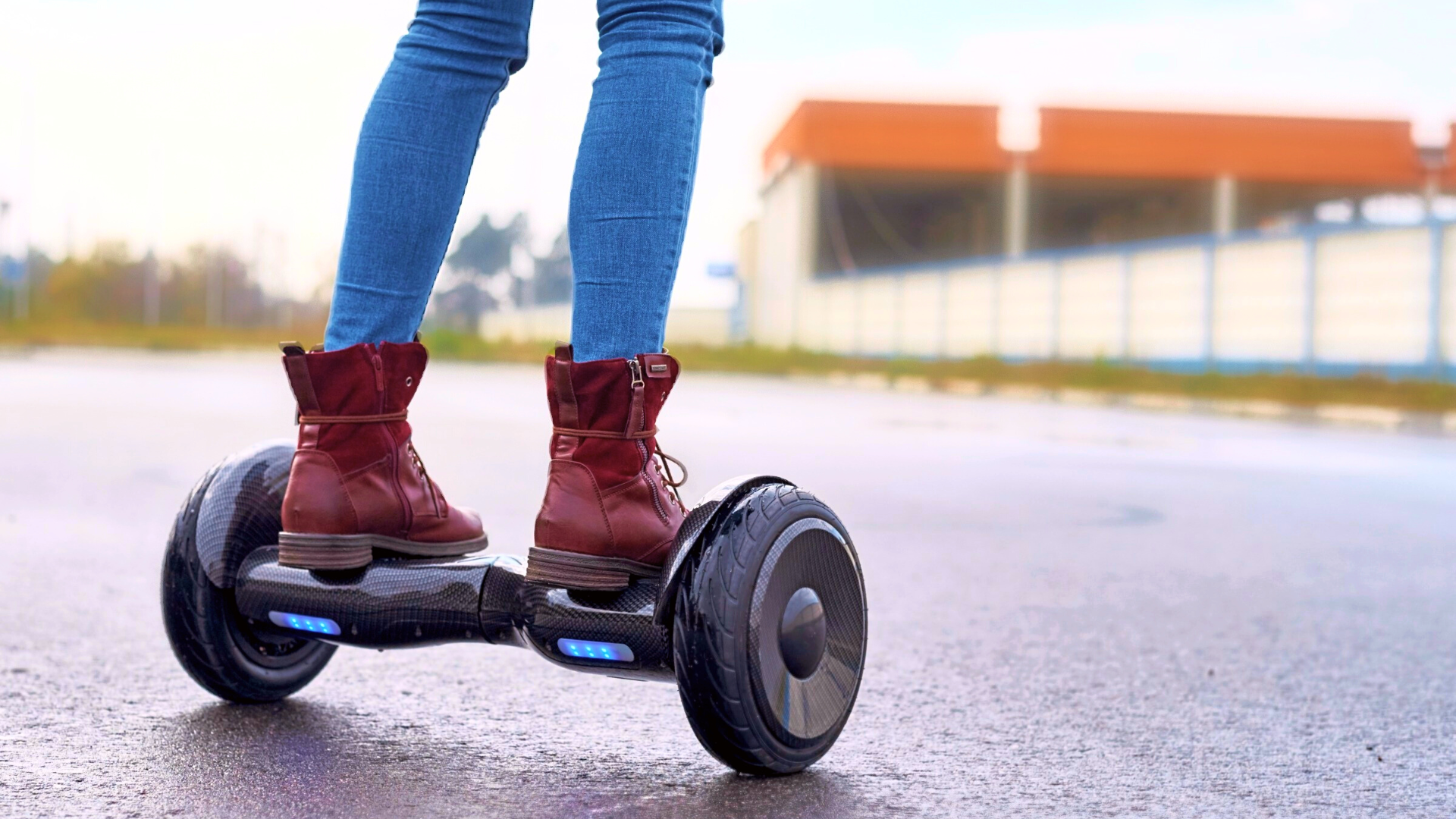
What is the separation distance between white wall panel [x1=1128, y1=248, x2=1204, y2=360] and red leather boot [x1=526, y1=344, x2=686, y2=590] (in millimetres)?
23208

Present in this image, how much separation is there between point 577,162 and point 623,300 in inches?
7.9

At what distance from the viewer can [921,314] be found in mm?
33844

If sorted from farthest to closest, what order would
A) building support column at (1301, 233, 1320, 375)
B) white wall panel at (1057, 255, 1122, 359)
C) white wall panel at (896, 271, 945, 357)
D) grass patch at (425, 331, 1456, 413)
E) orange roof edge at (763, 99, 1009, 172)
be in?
orange roof edge at (763, 99, 1009, 172) → white wall panel at (896, 271, 945, 357) → white wall panel at (1057, 255, 1122, 359) → building support column at (1301, 233, 1320, 375) → grass patch at (425, 331, 1456, 413)

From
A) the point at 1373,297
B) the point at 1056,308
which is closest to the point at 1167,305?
the point at 1056,308

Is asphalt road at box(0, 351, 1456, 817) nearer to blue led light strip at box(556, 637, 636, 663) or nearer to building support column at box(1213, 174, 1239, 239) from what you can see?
blue led light strip at box(556, 637, 636, 663)

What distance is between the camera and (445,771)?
1959mm

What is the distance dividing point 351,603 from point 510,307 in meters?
85.4

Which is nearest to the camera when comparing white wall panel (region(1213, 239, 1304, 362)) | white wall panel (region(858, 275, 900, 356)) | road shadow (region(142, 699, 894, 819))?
road shadow (region(142, 699, 894, 819))

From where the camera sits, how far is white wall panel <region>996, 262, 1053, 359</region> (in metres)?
28.9

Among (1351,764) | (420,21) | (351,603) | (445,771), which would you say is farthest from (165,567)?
(1351,764)

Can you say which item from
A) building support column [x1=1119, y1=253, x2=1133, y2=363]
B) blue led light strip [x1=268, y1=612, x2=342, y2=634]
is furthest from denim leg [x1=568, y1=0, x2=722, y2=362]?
building support column [x1=1119, y1=253, x2=1133, y2=363]

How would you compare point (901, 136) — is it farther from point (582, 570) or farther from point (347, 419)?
point (582, 570)

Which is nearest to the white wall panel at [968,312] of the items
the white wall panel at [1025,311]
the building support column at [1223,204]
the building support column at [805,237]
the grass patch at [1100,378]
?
the white wall panel at [1025,311]

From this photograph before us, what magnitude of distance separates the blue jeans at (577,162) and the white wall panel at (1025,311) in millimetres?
26879
